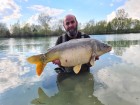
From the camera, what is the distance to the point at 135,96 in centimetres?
459

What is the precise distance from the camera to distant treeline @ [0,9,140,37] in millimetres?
82938

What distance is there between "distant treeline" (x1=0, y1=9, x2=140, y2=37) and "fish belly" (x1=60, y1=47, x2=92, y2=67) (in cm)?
7682

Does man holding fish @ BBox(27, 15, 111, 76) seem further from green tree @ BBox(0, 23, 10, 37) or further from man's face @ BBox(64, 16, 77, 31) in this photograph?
green tree @ BBox(0, 23, 10, 37)

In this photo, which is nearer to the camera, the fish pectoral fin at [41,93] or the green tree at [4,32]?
the fish pectoral fin at [41,93]

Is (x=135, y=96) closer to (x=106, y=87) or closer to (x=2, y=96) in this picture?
(x=106, y=87)

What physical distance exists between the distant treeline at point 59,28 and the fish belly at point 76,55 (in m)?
76.8

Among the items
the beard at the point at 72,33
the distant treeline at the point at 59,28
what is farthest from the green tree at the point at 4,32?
the beard at the point at 72,33

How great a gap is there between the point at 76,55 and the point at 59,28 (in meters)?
85.3

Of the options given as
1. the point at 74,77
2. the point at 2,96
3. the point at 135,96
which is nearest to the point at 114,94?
the point at 135,96

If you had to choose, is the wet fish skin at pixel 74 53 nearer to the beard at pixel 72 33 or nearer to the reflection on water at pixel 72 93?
the reflection on water at pixel 72 93

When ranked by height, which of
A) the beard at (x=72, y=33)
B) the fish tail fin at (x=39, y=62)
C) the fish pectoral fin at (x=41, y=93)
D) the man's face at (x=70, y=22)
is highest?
the man's face at (x=70, y=22)

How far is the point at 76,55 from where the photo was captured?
4594mm

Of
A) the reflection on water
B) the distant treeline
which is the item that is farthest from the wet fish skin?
the distant treeline

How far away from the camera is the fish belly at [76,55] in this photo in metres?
4.57
